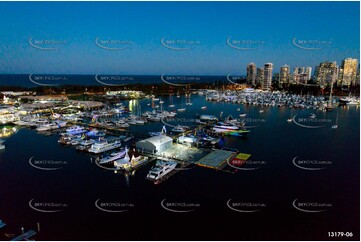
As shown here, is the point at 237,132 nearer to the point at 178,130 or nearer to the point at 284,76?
the point at 178,130

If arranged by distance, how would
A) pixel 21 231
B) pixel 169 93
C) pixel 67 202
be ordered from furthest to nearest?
pixel 169 93, pixel 67 202, pixel 21 231

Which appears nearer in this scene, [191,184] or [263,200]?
[263,200]

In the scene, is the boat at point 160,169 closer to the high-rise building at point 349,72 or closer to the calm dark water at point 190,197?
the calm dark water at point 190,197

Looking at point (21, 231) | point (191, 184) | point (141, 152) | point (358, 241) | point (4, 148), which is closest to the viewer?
point (358, 241)

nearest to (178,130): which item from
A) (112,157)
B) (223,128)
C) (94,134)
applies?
(223,128)

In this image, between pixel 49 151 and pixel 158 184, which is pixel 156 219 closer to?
pixel 158 184

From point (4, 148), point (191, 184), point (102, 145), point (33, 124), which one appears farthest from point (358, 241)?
point (33, 124)

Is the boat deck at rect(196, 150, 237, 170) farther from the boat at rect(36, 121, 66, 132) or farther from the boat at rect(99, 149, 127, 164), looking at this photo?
the boat at rect(36, 121, 66, 132)
